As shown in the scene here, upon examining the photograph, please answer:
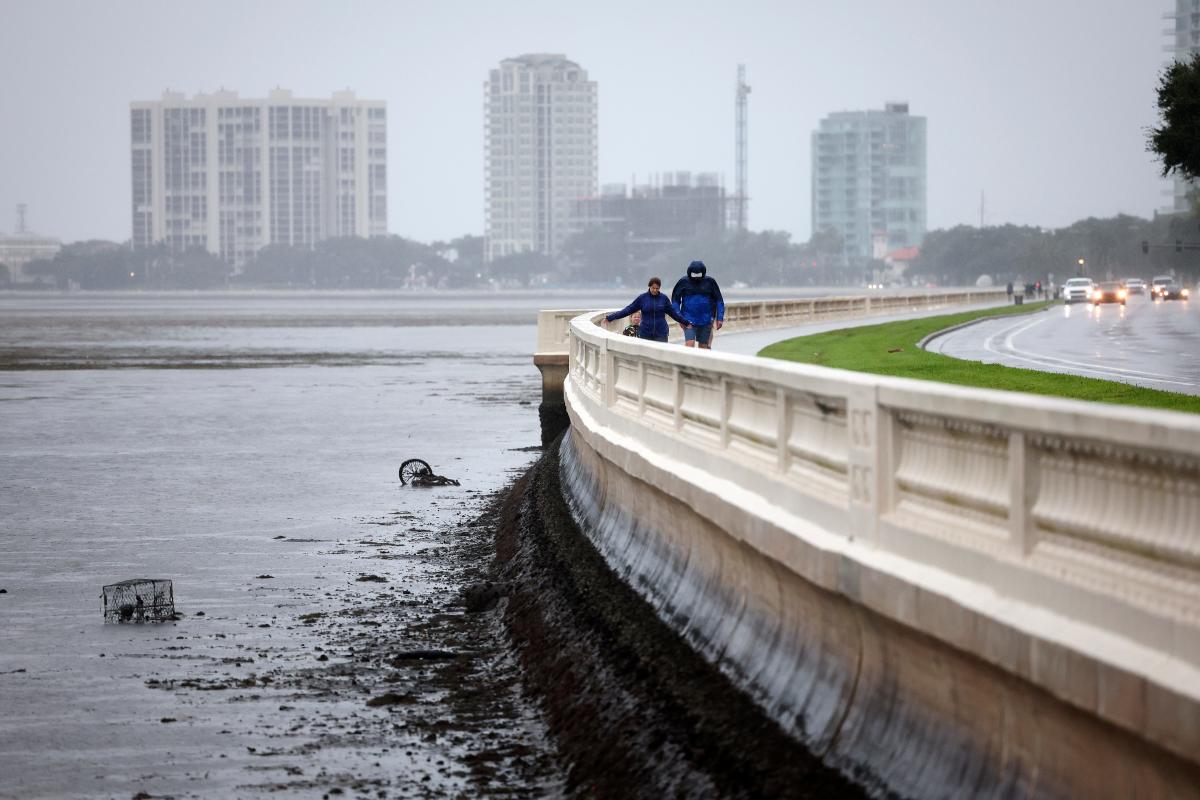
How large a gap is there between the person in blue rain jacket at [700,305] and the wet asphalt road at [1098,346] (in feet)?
21.6

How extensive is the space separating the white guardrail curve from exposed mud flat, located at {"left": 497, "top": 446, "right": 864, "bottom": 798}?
2.61 feet

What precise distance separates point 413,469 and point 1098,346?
2215 centimetres

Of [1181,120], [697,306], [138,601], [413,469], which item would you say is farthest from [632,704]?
[1181,120]

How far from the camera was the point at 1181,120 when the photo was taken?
55.5 meters

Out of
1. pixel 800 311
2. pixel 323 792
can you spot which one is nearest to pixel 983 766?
pixel 323 792

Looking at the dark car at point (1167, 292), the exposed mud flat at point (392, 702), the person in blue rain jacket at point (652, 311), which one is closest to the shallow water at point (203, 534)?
the exposed mud flat at point (392, 702)

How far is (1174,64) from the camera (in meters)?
57.9

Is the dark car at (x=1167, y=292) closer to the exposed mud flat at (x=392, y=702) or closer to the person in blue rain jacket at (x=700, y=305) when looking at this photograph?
the person in blue rain jacket at (x=700, y=305)

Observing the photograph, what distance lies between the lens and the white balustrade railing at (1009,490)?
5770 millimetres

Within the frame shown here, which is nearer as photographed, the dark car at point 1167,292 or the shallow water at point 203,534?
the shallow water at point 203,534

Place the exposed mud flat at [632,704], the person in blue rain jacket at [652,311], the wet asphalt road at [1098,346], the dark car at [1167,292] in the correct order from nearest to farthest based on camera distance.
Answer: the exposed mud flat at [632,704] → the person in blue rain jacket at [652,311] → the wet asphalt road at [1098,346] → the dark car at [1167,292]

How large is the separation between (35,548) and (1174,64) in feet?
154

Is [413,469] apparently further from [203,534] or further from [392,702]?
[392,702]

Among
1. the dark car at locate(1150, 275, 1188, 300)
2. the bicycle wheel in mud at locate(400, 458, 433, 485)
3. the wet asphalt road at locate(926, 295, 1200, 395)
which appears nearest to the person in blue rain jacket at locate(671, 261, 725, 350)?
the bicycle wheel in mud at locate(400, 458, 433, 485)
